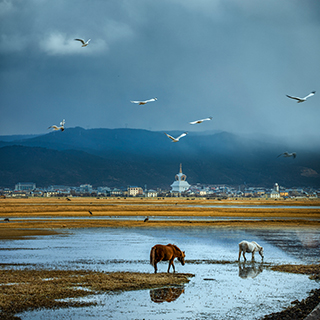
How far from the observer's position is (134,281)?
1536cm

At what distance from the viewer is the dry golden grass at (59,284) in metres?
12.5

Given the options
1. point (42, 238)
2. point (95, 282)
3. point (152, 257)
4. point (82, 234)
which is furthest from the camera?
point (82, 234)

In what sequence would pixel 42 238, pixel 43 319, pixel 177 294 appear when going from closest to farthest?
1. pixel 43 319
2. pixel 177 294
3. pixel 42 238

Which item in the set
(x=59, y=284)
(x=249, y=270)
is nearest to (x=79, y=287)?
(x=59, y=284)

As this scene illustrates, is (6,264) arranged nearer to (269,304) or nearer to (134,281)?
(134,281)

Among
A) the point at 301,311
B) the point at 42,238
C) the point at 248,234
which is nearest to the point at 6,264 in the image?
the point at 42,238

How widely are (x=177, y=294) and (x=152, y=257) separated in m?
2.89

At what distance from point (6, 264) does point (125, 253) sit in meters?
6.27

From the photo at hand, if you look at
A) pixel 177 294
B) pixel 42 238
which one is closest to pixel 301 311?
pixel 177 294

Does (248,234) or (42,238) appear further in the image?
(248,234)

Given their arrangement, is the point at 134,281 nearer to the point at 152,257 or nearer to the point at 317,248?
the point at 152,257

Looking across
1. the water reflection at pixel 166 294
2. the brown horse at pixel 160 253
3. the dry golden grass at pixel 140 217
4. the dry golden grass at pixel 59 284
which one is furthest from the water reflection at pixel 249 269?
the dry golden grass at pixel 140 217

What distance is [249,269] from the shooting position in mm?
18734

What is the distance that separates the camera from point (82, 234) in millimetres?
32938
